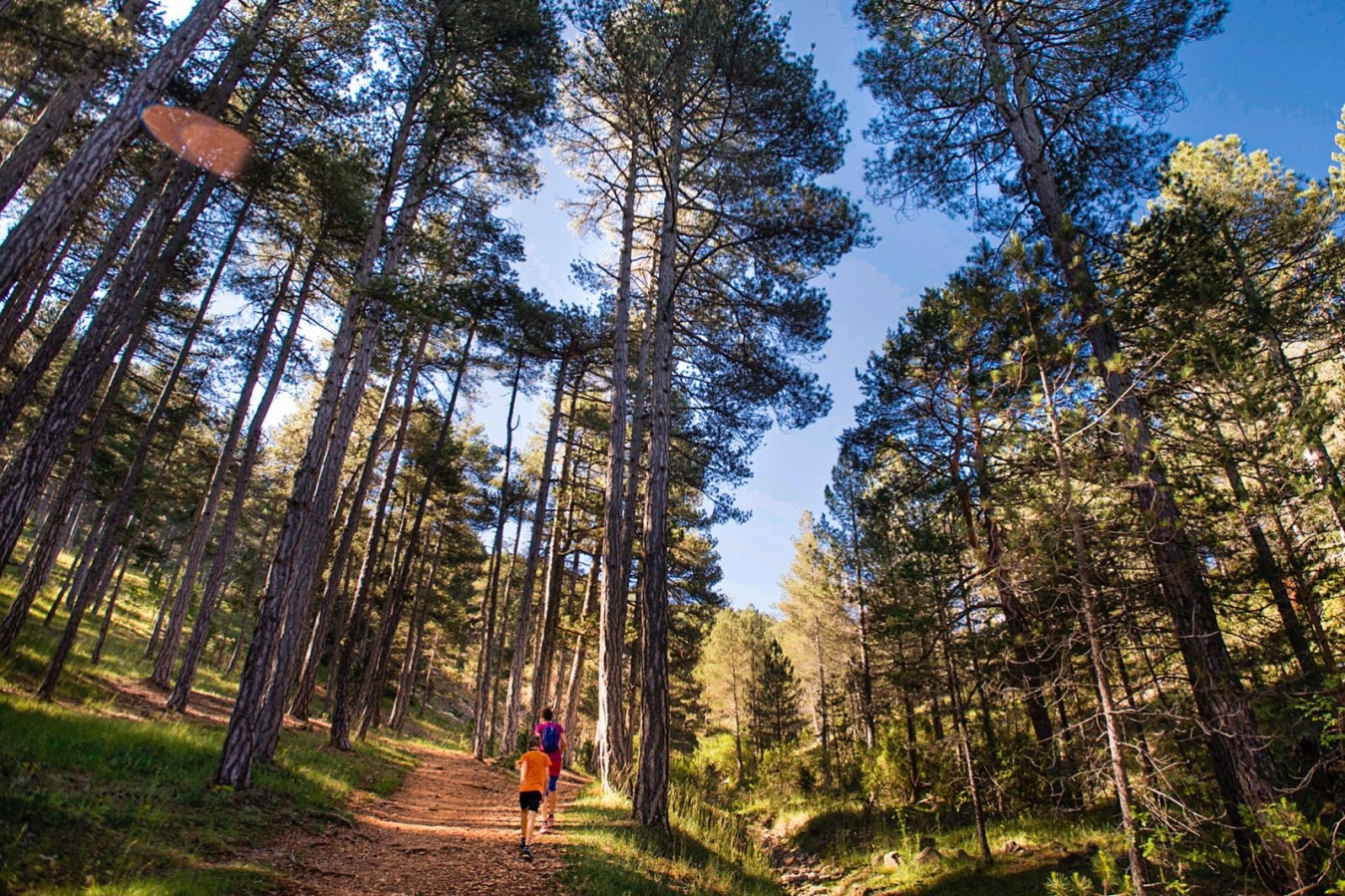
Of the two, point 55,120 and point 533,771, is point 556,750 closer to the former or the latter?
point 533,771

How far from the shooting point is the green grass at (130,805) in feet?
13.0

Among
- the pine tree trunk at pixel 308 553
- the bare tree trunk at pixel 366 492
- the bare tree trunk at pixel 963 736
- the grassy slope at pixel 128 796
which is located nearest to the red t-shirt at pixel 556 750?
the grassy slope at pixel 128 796

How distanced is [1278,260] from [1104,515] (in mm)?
13304

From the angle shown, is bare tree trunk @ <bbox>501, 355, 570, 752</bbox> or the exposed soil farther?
bare tree trunk @ <bbox>501, 355, 570, 752</bbox>

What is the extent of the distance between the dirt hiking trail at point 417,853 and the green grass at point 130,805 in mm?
383

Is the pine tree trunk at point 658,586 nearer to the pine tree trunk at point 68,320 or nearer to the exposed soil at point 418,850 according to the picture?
the exposed soil at point 418,850

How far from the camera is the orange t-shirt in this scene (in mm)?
7062

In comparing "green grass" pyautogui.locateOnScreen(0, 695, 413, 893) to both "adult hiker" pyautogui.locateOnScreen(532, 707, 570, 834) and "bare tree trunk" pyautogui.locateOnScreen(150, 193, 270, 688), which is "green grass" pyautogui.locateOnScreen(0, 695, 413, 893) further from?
"bare tree trunk" pyautogui.locateOnScreen(150, 193, 270, 688)

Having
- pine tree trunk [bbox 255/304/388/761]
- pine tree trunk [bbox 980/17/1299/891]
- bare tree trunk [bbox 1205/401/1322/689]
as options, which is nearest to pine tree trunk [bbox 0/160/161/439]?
pine tree trunk [bbox 255/304/388/761]

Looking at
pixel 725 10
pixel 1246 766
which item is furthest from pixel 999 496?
pixel 725 10

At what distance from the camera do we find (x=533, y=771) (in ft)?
23.3

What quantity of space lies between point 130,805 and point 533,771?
12.6 ft

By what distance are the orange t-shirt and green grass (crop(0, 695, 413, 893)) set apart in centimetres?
256

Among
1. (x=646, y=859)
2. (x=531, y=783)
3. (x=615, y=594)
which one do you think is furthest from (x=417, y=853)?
(x=615, y=594)
